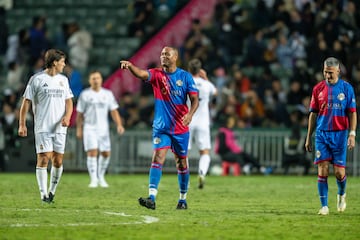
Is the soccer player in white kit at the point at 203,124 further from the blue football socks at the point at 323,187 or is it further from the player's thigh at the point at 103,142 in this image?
the blue football socks at the point at 323,187

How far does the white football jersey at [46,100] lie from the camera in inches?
680

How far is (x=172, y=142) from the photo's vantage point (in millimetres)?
16250

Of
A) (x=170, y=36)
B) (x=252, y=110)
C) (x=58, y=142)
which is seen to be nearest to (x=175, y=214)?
(x=58, y=142)

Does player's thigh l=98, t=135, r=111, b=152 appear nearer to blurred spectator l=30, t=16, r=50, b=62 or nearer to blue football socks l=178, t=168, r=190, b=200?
blue football socks l=178, t=168, r=190, b=200

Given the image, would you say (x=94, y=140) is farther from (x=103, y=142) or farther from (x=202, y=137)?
(x=202, y=137)

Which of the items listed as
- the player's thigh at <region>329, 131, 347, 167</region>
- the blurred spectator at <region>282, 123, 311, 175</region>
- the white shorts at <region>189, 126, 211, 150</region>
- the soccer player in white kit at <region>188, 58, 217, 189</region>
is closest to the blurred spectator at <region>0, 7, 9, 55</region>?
the blurred spectator at <region>282, 123, 311, 175</region>

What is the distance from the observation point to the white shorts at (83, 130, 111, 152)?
79.2 feet

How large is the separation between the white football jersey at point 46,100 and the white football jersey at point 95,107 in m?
6.55

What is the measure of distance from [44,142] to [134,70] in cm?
274

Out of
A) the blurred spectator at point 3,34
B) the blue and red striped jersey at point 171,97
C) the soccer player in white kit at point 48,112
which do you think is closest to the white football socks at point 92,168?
the soccer player in white kit at point 48,112

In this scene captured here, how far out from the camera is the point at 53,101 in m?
17.4

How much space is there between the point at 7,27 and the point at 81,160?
8.38 metres

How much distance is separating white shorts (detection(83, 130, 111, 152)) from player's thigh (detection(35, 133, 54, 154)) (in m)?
6.86

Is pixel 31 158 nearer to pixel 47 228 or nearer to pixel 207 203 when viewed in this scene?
pixel 207 203
